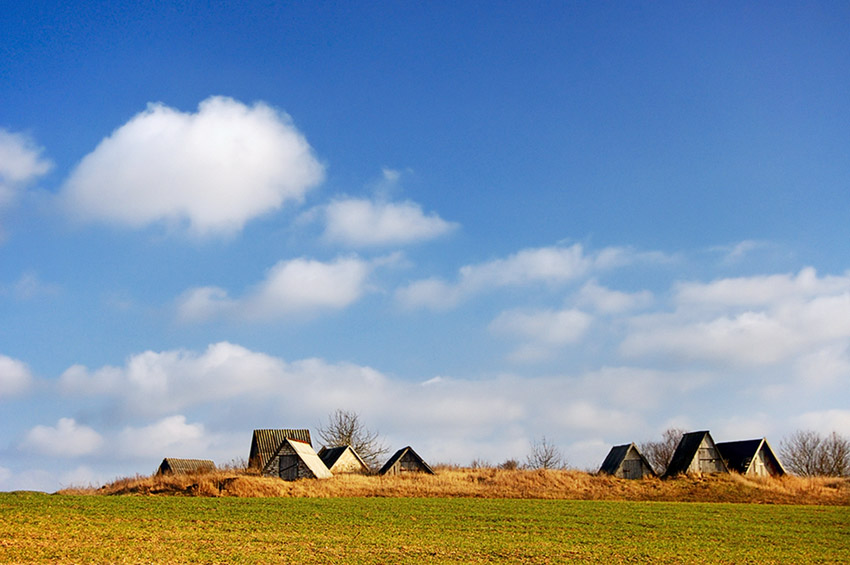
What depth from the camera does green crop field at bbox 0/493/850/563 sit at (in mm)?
23172

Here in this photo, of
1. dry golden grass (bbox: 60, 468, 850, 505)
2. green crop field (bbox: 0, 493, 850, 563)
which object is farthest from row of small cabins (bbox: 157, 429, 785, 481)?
green crop field (bbox: 0, 493, 850, 563)

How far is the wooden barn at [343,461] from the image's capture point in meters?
65.6

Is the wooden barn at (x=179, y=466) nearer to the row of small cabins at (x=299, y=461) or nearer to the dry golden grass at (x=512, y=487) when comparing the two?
the row of small cabins at (x=299, y=461)

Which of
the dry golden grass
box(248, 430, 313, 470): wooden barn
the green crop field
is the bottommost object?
the green crop field

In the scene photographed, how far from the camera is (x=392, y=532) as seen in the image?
2925 centimetres

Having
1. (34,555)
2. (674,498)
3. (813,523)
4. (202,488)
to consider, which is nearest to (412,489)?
(202,488)

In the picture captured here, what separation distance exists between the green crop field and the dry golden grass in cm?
731

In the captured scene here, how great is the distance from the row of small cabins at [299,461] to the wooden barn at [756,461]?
2716 centimetres

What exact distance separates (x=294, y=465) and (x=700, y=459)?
34928 mm

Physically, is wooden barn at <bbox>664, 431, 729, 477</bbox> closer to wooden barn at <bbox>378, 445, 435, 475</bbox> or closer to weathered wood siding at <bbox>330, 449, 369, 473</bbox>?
wooden barn at <bbox>378, 445, 435, 475</bbox>

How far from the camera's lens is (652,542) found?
2892 centimetres

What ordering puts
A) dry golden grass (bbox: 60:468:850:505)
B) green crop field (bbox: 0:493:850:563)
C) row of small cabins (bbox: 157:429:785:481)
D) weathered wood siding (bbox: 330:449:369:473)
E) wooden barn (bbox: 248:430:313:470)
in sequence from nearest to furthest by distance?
green crop field (bbox: 0:493:850:563)
dry golden grass (bbox: 60:468:850:505)
row of small cabins (bbox: 157:429:785:481)
weathered wood siding (bbox: 330:449:369:473)
wooden barn (bbox: 248:430:313:470)

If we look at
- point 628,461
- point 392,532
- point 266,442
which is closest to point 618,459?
point 628,461

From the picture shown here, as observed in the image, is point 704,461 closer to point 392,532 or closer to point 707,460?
point 707,460
